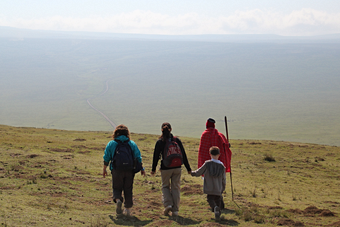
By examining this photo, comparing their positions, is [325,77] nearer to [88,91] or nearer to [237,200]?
[88,91]

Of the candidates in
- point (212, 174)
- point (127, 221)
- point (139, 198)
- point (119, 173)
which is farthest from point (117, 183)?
point (139, 198)

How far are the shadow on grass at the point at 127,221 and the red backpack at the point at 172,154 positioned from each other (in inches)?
56.9

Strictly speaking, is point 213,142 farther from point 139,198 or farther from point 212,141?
point 139,198

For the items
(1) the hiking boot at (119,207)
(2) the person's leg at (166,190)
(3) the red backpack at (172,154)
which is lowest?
(1) the hiking boot at (119,207)

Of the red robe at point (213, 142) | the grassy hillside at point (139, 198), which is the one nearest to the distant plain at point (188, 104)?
the grassy hillside at point (139, 198)

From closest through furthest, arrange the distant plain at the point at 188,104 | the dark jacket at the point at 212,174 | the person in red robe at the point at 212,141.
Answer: the dark jacket at the point at 212,174
the person in red robe at the point at 212,141
the distant plain at the point at 188,104

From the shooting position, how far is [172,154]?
8.41 m

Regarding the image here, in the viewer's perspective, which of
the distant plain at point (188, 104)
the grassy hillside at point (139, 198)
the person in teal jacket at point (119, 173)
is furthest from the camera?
the distant plain at point (188, 104)

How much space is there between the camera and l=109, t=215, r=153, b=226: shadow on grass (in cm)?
A: 790

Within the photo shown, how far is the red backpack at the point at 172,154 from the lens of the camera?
8.41 m

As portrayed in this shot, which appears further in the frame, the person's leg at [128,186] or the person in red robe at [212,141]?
the person in red robe at [212,141]

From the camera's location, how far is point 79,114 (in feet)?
404

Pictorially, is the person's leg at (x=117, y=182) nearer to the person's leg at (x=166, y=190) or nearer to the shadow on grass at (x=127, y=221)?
the shadow on grass at (x=127, y=221)

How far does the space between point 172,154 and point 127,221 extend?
1878 mm
